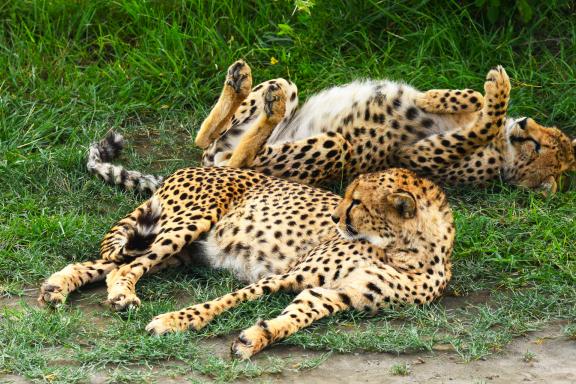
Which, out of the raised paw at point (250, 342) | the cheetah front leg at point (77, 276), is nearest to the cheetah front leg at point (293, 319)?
the raised paw at point (250, 342)

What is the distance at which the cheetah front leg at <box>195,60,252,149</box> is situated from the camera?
6566 mm

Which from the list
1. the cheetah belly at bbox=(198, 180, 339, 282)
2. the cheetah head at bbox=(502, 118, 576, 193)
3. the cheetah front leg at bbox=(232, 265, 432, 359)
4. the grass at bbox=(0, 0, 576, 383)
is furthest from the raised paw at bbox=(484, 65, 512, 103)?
the cheetah front leg at bbox=(232, 265, 432, 359)

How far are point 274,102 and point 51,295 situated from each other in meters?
1.71

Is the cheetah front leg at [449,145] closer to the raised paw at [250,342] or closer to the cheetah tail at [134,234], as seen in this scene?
the cheetah tail at [134,234]

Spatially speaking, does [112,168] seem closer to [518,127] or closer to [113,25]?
[113,25]

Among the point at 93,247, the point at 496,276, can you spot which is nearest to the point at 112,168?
the point at 93,247

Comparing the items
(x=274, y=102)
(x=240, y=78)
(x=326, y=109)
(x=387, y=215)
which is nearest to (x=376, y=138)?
(x=326, y=109)

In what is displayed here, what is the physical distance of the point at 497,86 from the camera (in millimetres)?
6277

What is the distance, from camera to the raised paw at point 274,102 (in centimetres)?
619

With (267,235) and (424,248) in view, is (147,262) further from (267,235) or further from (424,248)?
(424,248)

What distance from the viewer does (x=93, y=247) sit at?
5.74m

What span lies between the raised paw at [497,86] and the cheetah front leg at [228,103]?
1.32 meters

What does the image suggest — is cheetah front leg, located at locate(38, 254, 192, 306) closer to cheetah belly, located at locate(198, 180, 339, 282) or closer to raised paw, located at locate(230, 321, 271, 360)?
cheetah belly, located at locate(198, 180, 339, 282)

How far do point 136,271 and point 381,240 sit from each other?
43.4 inches
